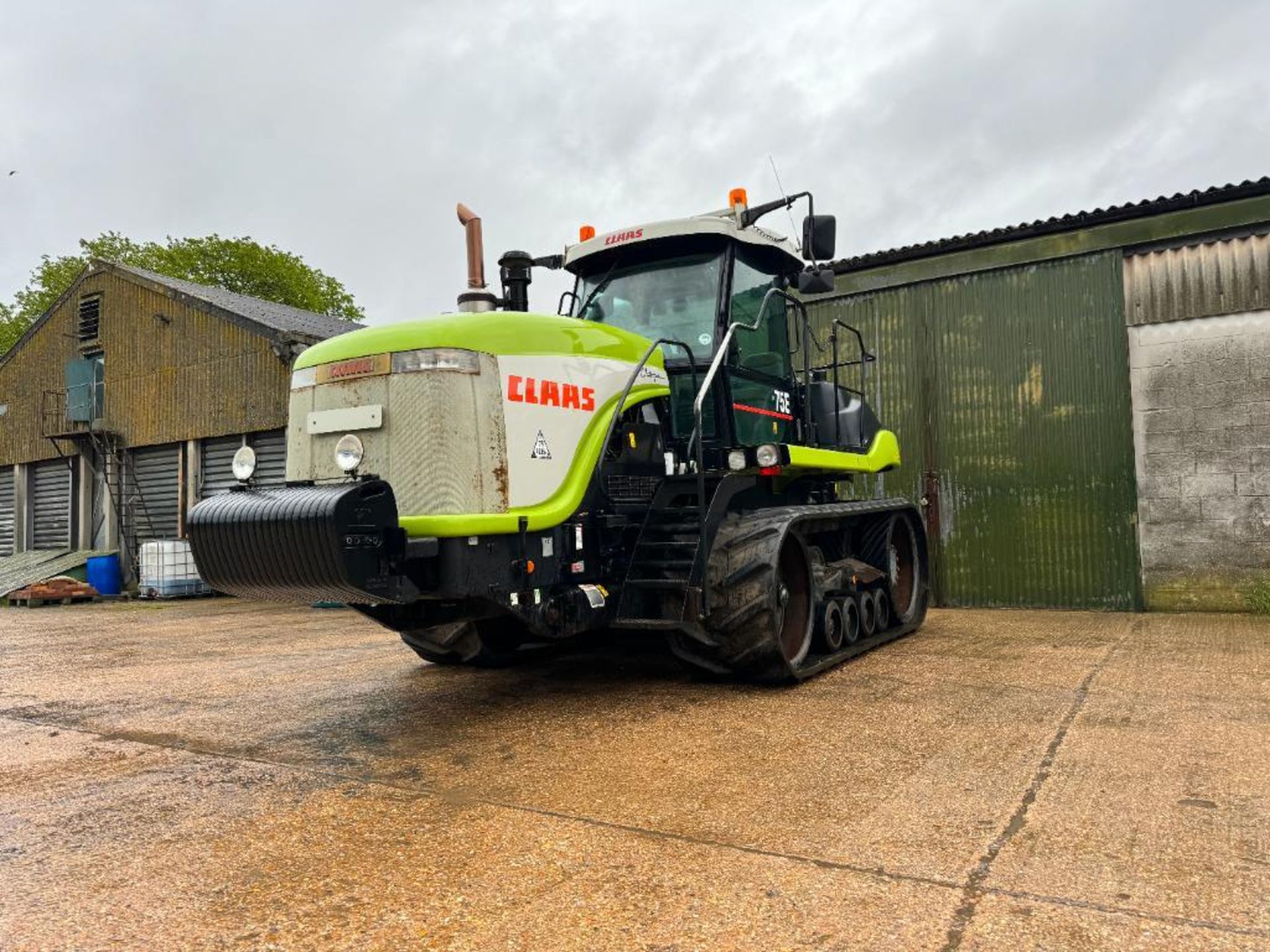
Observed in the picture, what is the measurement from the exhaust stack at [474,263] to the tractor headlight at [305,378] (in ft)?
2.93

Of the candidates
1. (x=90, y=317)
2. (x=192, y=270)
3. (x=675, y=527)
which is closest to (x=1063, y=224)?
(x=675, y=527)

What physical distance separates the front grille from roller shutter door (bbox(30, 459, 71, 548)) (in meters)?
18.4

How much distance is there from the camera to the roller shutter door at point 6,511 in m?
21.2

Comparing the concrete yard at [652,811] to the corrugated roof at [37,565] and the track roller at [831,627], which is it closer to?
the track roller at [831,627]

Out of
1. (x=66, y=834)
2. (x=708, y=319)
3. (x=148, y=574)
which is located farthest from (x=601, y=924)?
(x=148, y=574)

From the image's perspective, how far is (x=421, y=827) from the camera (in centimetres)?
333

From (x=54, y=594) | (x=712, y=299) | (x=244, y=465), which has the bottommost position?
(x=54, y=594)

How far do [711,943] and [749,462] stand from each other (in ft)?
11.7

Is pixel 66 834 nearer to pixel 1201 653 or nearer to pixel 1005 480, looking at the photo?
pixel 1201 653

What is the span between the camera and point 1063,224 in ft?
33.3

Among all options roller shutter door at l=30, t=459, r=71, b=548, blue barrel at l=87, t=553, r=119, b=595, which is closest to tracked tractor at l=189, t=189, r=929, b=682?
blue barrel at l=87, t=553, r=119, b=595

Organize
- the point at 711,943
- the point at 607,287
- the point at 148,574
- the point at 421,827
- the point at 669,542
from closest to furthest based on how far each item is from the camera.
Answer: the point at 711,943 < the point at 421,827 < the point at 669,542 < the point at 607,287 < the point at 148,574

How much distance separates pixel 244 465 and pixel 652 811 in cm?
276

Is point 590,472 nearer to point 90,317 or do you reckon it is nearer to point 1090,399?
point 1090,399
